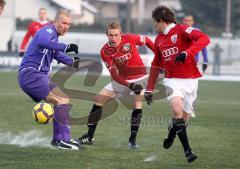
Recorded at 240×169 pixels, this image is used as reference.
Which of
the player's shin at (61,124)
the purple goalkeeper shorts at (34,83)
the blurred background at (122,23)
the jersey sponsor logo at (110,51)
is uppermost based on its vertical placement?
the jersey sponsor logo at (110,51)

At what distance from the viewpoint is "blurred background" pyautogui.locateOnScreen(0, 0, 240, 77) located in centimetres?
3484

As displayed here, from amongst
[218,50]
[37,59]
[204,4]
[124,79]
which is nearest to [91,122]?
[124,79]

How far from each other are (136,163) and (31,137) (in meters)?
2.71

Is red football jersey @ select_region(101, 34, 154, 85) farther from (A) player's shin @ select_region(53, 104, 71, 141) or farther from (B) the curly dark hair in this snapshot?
(B) the curly dark hair

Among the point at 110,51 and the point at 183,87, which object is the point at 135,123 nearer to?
the point at 110,51

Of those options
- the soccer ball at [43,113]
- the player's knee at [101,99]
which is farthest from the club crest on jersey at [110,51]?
the soccer ball at [43,113]

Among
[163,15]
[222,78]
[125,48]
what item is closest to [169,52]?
[163,15]

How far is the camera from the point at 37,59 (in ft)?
32.3

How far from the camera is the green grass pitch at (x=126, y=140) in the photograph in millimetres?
8906

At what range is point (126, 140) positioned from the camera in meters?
11.2

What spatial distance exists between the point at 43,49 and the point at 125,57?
4.88 ft

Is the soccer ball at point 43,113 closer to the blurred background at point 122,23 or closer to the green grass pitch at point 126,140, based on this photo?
the green grass pitch at point 126,140

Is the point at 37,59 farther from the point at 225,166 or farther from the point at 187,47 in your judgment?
the point at 225,166

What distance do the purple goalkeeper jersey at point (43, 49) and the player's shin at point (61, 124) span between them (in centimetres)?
56
